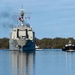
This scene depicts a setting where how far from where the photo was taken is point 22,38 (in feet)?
429

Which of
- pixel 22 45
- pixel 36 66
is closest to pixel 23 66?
pixel 36 66

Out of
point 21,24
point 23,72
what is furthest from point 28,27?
point 23,72

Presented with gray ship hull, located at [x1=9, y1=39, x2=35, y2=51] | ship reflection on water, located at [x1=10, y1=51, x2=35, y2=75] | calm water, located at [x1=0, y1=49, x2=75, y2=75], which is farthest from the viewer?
gray ship hull, located at [x1=9, y1=39, x2=35, y2=51]

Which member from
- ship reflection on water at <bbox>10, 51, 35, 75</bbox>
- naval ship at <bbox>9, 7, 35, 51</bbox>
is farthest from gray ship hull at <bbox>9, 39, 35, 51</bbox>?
ship reflection on water at <bbox>10, 51, 35, 75</bbox>

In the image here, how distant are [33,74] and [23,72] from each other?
184cm

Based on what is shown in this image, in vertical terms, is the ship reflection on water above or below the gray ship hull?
above

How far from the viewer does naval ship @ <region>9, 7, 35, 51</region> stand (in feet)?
422

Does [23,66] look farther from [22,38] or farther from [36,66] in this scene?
[22,38]

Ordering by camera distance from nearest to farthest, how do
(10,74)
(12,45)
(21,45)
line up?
1. (10,74)
2. (21,45)
3. (12,45)

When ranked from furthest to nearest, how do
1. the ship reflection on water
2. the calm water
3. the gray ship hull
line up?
the gray ship hull → the calm water → the ship reflection on water

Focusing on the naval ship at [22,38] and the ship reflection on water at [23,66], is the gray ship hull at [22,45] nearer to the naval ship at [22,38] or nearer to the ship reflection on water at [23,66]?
the naval ship at [22,38]

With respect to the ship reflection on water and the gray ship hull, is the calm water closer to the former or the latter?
the ship reflection on water

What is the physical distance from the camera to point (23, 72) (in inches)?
1762

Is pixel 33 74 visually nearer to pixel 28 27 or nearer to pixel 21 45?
pixel 21 45
